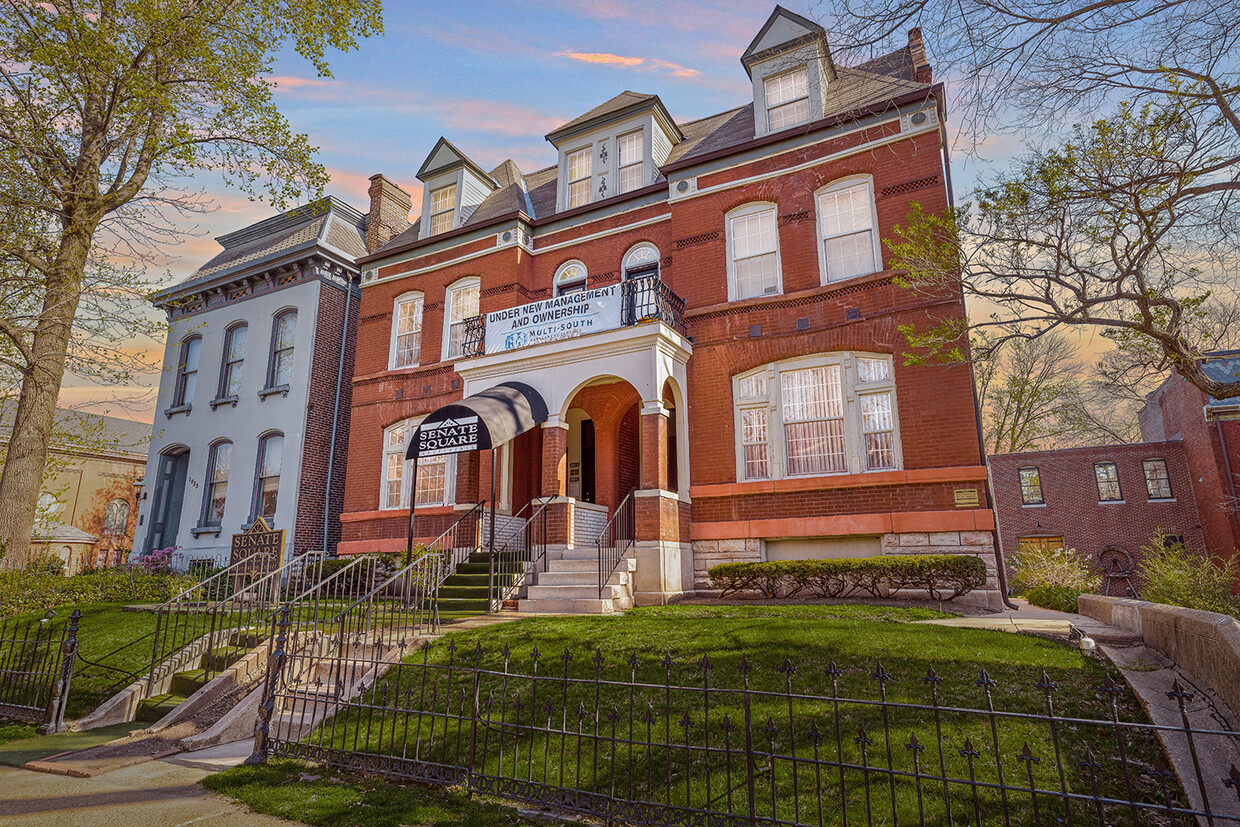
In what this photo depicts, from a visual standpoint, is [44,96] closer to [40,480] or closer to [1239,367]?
[40,480]

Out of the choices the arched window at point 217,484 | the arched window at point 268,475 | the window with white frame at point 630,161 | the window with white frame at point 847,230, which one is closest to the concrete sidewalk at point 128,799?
the window with white frame at point 847,230

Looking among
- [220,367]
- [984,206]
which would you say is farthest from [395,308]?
[984,206]

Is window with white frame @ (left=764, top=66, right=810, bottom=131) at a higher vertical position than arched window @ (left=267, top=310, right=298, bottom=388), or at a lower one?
higher

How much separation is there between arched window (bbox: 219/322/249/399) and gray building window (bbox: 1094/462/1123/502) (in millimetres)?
31612

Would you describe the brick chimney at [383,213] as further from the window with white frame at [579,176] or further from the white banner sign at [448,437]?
the white banner sign at [448,437]

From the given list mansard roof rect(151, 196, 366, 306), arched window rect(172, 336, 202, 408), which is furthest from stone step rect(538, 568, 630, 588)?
arched window rect(172, 336, 202, 408)

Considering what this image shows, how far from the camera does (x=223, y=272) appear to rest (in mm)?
22547

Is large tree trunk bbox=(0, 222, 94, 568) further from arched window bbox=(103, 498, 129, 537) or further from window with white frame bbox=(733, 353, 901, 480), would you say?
arched window bbox=(103, 498, 129, 537)

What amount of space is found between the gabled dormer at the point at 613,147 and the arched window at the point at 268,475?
11169mm

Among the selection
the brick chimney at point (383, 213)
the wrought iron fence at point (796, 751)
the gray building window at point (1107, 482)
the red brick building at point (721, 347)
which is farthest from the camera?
the gray building window at point (1107, 482)

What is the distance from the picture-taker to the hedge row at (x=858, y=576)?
10655mm

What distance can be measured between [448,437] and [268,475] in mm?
10726

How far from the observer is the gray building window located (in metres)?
25.7

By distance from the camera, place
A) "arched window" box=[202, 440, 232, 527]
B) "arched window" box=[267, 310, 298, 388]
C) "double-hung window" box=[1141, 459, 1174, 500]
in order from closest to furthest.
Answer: "arched window" box=[267, 310, 298, 388]
"arched window" box=[202, 440, 232, 527]
"double-hung window" box=[1141, 459, 1174, 500]
